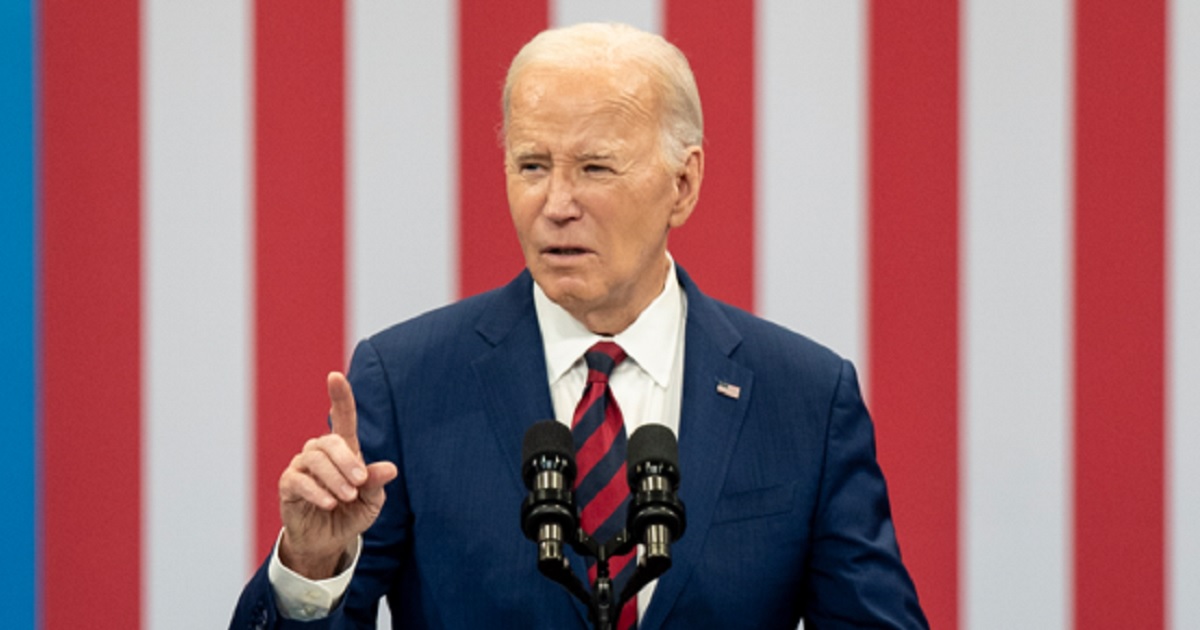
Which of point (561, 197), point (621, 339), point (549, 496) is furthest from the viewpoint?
point (621, 339)

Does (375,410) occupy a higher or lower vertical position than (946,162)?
lower

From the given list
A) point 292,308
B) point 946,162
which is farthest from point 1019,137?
point 292,308

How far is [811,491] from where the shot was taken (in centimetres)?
177


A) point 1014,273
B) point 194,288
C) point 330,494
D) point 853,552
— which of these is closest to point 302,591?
point 330,494

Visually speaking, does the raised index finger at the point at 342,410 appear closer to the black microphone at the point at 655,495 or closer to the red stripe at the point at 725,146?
the black microphone at the point at 655,495

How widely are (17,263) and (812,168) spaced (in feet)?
4.14

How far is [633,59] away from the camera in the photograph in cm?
175

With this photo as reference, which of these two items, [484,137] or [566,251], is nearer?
[566,251]

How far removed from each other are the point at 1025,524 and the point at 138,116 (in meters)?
1.56

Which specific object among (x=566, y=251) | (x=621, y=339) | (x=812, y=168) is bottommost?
(x=621, y=339)

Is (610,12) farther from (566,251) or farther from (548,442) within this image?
(548,442)

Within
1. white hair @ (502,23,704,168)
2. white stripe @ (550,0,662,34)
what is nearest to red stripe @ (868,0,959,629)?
white stripe @ (550,0,662,34)

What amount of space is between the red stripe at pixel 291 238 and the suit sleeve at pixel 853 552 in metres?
0.99

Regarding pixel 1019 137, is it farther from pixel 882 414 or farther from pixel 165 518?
pixel 165 518
